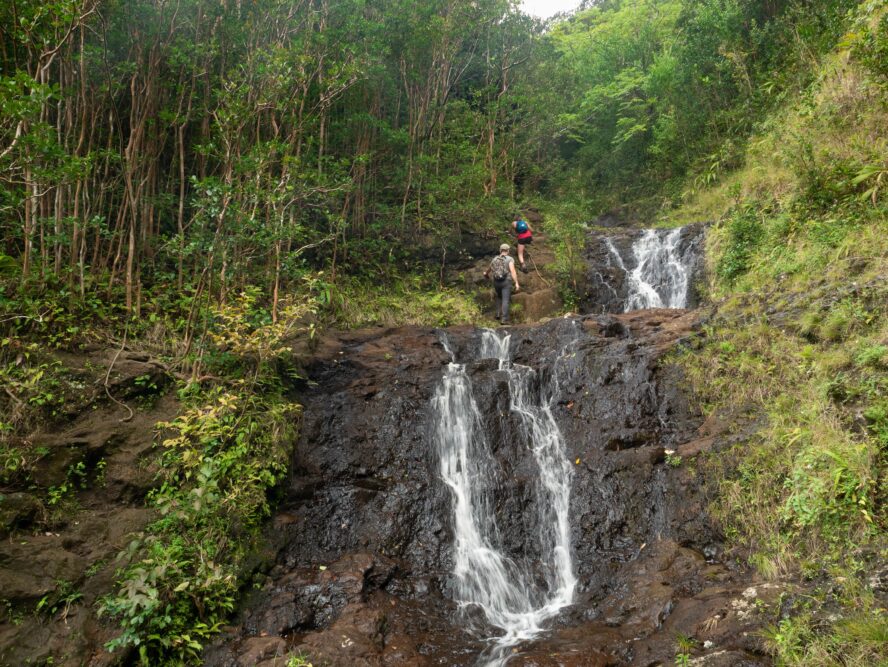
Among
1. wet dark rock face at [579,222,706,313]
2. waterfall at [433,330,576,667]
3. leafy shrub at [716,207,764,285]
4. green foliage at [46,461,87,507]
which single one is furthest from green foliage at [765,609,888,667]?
wet dark rock face at [579,222,706,313]

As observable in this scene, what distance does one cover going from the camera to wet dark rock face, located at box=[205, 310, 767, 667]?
5016 millimetres

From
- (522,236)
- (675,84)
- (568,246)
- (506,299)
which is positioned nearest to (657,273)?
(568,246)

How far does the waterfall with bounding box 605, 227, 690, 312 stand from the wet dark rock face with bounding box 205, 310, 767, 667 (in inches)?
106

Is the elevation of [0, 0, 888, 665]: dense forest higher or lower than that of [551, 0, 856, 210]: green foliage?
lower

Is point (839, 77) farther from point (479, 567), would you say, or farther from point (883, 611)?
point (479, 567)

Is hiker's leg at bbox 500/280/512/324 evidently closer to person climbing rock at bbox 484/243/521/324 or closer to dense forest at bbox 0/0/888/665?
person climbing rock at bbox 484/243/521/324

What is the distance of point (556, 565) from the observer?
21.4 ft

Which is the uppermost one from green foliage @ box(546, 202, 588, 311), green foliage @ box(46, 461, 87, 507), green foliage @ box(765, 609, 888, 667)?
green foliage @ box(546, 202, 588, 311)

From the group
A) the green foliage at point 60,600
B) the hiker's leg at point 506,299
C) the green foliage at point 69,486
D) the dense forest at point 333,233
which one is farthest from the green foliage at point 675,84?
the green foliage at point 60,600

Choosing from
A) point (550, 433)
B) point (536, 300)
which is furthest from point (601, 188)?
point (550, 433)

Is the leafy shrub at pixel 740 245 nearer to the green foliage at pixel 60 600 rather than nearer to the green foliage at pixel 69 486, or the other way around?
the green foliage at pixel 69 486

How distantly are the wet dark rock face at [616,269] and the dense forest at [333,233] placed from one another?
0.55 metres

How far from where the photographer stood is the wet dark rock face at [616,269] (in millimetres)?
12227

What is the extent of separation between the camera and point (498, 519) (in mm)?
7062
